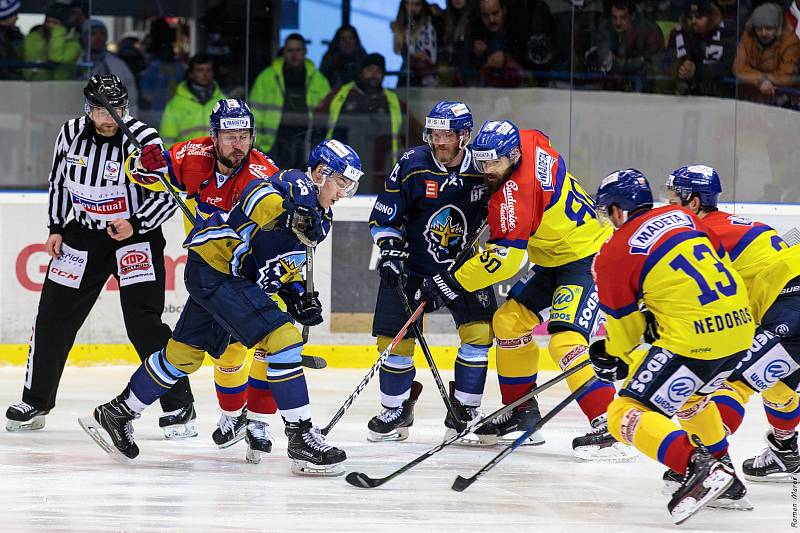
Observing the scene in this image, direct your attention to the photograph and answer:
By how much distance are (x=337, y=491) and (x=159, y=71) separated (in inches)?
148

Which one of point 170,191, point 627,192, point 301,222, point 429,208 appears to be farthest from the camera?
point 429,208

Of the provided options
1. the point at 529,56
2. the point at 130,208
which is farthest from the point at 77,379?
the point at 529,56

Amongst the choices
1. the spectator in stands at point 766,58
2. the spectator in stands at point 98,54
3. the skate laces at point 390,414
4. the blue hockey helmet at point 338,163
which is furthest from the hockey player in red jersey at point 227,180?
the spectator in stands at point 766,58

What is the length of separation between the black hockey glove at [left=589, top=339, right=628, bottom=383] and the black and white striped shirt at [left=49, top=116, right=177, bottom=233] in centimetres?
185

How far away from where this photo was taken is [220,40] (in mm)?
6984

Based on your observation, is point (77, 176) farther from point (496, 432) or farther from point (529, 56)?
point (529, 56)

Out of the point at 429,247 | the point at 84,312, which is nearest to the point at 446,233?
the point at 429,247

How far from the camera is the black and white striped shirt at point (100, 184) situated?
4.77 metres

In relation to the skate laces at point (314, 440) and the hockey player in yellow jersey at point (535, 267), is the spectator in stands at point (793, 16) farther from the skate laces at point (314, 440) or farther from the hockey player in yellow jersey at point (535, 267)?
the skate laces at point (314, 440)

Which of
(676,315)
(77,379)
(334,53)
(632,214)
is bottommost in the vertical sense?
(77,379)

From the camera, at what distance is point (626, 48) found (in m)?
7.16

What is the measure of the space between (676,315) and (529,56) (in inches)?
154

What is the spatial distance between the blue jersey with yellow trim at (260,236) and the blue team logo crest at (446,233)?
2.28ft

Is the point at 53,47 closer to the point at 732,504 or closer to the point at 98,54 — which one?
the point at 98,54
